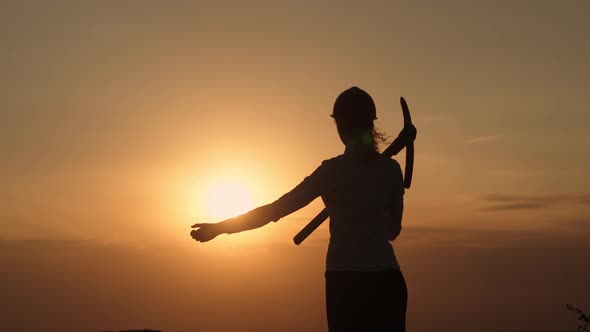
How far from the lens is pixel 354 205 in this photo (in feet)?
20.9

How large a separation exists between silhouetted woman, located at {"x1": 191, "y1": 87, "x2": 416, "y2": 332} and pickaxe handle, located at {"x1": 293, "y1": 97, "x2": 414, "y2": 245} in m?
1.15

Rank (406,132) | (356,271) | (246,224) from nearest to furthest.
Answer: (356,271), (246,224), (406,132)

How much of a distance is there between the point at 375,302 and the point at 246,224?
131 centimetres

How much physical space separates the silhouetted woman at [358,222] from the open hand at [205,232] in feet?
2.25

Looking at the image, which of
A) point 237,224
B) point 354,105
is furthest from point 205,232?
point 354,105

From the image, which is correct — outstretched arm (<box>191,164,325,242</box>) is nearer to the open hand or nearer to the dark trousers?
the open hand

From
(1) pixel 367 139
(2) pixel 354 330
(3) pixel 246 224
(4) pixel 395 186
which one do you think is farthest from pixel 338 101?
(2) pixel 354 330

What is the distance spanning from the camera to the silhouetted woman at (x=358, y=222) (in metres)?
6.29

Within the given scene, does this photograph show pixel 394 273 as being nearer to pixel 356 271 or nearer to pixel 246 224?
pixel 356 271

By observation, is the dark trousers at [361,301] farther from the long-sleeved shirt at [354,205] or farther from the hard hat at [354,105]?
the hard hat at [354,105]

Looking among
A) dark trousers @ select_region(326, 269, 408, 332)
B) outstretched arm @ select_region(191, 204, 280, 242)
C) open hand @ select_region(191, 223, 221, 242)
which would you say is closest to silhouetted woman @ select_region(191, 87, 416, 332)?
dark trousers @ select_region(326, 269, 408, 332)

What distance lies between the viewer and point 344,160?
6.42 m

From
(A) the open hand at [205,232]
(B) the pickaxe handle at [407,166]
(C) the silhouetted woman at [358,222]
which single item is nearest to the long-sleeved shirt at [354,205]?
(C) the silhouetted woman at [358,222]

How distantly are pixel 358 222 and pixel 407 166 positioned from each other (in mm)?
1641
